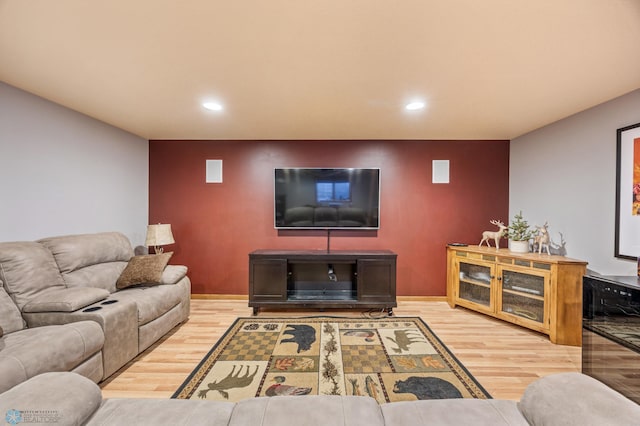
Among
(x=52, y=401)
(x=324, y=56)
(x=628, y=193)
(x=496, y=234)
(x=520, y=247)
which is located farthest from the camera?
(x=496, y=234)

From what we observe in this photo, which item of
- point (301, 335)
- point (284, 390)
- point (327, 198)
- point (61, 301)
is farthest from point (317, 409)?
point (327, 198)

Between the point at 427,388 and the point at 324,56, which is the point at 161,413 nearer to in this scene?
the point at 427,388

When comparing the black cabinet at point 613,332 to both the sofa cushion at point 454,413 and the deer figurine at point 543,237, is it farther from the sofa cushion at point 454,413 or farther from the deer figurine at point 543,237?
the sofa cushion at point 454,413

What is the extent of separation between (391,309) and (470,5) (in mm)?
3146

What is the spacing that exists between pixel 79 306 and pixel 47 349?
50 centimetres

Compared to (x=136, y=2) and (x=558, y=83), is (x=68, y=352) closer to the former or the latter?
(x=136, y=2)

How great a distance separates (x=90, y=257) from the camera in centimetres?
275

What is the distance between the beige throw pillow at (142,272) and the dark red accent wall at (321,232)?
1036 millimetres

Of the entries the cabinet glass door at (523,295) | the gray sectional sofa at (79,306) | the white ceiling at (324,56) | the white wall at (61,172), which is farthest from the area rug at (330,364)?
the white ceiling at (324,56)

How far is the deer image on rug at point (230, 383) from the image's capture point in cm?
197

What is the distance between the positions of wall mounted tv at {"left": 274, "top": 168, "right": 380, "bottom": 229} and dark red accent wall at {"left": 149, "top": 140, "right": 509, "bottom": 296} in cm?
19

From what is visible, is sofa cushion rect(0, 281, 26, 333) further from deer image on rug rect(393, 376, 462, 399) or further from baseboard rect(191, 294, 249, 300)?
deer image on rug rect(393, 376, 462, 399)

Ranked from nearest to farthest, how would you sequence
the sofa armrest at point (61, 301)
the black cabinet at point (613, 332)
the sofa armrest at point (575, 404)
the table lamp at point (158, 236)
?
the sofa armrest at point (575, 404)
the black cabinet at point (613, 332)
the sofa armrest at point (61, 301)
the table lamp at point (158, 236)

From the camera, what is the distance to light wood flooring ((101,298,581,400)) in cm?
208
